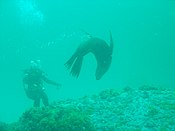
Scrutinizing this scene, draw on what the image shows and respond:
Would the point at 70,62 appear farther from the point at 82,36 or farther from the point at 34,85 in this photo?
the point at 82,36

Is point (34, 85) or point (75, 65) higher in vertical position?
point (34, 85)

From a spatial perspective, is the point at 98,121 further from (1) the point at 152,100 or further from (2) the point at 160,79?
(2) the point at 160,79

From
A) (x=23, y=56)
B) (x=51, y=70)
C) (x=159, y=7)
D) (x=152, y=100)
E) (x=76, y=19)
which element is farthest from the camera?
(x=51, y=70)

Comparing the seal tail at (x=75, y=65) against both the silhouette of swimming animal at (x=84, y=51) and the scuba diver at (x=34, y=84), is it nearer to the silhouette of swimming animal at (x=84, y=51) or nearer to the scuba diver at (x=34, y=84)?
the silhouette of swimming animal at (x=84, y=51)

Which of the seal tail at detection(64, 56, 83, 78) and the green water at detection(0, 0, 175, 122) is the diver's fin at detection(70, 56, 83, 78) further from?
the green water at detection(0, 0, 175, 122)

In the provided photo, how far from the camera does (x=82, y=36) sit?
3287 inches

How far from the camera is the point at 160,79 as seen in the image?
72.1 metres

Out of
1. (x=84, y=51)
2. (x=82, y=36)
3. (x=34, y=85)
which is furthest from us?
(x=82, y=36)

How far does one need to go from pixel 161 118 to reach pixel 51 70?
86.8 meters

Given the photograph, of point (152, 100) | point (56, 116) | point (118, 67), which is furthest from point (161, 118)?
point (118, 67)

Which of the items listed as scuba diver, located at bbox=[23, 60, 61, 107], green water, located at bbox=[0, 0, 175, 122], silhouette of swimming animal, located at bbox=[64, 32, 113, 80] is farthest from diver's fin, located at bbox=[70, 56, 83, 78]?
green water, located at bbox=[0, 0, 175, 122]

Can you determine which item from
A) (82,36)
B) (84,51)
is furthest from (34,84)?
(82,36)

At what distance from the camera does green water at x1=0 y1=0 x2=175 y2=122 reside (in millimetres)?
72562

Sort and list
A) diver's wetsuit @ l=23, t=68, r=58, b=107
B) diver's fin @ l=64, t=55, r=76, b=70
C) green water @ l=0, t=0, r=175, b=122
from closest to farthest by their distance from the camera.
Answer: diver's fin @ l=64, t=55, r=76, b=70 < diver's wetsuit @ l=23, t=68, r=58, b=107 < green water @ l=0, t=0, r=175, b=122
